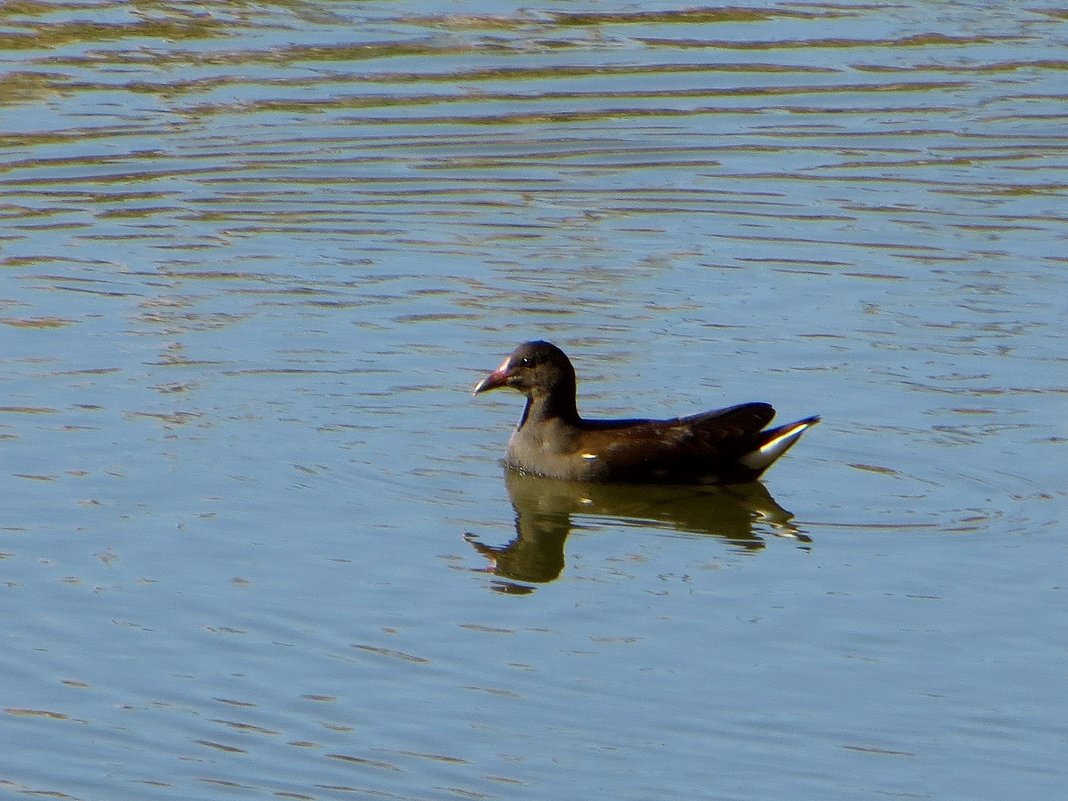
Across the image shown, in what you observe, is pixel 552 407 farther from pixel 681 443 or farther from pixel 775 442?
pixel 775 442

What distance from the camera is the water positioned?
27.6 ft

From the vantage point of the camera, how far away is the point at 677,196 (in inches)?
680

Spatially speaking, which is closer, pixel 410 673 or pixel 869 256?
pixel 410 673

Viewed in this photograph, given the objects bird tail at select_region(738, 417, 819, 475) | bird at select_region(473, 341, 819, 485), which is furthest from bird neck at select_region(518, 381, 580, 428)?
bird tail at select_region(738, 417, 819, 475)

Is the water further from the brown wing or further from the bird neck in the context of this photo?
the bird neck

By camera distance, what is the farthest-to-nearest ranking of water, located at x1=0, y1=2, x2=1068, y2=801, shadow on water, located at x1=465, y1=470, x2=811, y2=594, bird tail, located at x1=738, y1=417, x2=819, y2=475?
bird tail, located at x1=738, y1=417, x2=819, y2=475 < shadow on water, located at x1=465, y1=470, x2=811, y2=594 < water, located at x1=0, y1=2, x2=1068, y2=801

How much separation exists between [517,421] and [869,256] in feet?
12.3

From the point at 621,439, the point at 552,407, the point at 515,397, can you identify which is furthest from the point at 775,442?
the point at 515,397

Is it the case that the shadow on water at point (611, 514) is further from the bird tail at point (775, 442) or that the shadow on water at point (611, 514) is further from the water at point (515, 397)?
the bird tail at point (775, 442)

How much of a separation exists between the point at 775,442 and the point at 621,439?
2.65 feet

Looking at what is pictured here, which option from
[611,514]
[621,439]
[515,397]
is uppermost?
[621,439]

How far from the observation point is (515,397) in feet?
45.2

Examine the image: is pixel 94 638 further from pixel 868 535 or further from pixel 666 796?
pixel 868 535

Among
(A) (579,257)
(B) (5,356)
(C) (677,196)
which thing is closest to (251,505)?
(B) (5,356)
